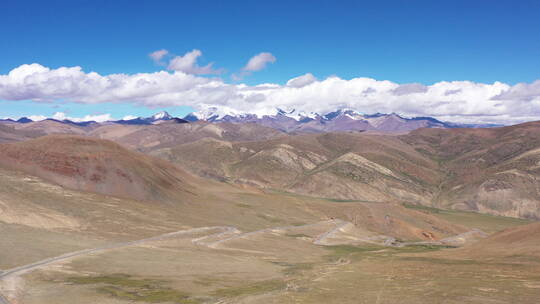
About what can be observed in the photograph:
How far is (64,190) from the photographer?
133750 mm

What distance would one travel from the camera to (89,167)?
502 ft

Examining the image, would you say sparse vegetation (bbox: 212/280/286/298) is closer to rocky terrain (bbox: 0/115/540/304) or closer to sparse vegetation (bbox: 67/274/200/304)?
rocky terrain (bbox: 0/115/540/304)

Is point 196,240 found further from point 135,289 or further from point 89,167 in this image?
point 89,167

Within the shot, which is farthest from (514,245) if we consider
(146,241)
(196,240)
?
(146,241)

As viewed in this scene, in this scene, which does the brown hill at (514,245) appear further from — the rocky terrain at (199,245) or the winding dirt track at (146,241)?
the winding dirt track at (146,241)

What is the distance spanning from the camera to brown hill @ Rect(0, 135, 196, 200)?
145875 mm

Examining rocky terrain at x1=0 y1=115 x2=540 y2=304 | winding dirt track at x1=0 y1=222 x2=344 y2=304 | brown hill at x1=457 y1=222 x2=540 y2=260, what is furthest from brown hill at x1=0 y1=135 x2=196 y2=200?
brown hill at x1=457 y1=222 x2=540 y2=260

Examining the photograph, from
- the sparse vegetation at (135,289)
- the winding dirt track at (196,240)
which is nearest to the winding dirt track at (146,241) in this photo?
the winding dirt track at (196,240)

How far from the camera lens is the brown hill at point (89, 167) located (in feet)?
479

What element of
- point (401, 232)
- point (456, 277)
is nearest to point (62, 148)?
point (401, 232)

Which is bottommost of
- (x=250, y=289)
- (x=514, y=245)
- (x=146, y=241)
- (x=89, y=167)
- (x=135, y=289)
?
(x=146, y=241)

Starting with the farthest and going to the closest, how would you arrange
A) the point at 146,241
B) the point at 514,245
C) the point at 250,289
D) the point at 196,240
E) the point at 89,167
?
the point at 89,167 < the point at 196,240 < the point at 146,241 < the point at 514,245 < the point at 250,289

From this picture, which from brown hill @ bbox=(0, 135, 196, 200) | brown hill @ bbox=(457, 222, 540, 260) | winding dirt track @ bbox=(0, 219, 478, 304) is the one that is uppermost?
brown hill @ bbox=(0, 135, 196, 200)

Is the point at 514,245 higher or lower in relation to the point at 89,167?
lower
